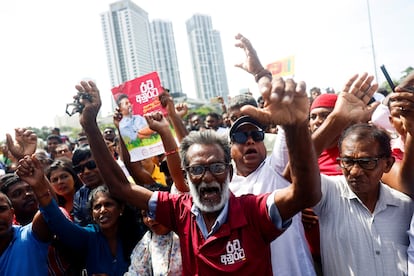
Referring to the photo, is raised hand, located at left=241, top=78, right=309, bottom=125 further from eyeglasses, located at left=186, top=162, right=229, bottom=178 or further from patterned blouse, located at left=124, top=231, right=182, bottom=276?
patterned blouse, located at left=124, top=231, right=182, bottom=276

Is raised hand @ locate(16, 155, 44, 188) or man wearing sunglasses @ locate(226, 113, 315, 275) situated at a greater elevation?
raised hand @ locate(16, 155, 44, 188)

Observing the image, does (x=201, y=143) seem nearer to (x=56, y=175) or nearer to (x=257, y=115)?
(x=257, y=115)

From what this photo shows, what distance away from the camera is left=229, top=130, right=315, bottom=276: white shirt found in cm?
223

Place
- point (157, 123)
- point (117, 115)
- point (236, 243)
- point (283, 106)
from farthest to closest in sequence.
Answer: point (117, 115) → point (157, 123) → point (236, 243) → point (283, 106)

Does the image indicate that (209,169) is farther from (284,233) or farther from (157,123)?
(157,123)

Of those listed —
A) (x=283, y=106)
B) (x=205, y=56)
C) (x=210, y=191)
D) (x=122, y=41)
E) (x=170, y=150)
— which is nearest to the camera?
(x=283, y=106)

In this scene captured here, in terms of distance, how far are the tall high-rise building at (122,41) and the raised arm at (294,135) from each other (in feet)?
240

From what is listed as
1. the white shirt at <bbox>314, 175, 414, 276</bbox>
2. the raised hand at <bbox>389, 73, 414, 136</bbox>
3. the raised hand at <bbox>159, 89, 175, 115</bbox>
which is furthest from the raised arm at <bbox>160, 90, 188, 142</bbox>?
the raised hand at <bbox>389, 73, 414, 136</bbox>

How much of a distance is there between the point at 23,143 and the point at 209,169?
6.40 ft

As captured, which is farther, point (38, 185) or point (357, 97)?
point (38, 185)

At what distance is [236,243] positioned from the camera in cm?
194

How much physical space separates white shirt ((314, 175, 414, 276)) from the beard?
646 millimetres

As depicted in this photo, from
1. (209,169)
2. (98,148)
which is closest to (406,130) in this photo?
(209,169)

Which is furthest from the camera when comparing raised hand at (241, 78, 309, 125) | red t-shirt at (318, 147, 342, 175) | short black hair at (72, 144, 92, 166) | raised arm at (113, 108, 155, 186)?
short black hair at (72, 144, 92, 166)
